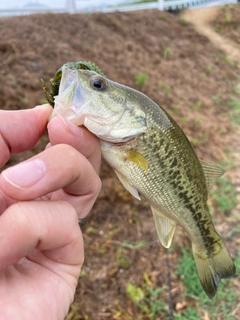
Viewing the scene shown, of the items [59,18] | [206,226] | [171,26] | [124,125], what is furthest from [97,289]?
Answer: [171,26]

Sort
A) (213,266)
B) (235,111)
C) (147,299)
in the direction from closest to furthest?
(213,266), (147,299), (235,111)

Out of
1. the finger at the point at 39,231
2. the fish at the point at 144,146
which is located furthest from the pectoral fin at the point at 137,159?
the finger at the point at 39,231

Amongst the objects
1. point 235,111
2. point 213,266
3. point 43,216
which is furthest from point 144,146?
point 235,111

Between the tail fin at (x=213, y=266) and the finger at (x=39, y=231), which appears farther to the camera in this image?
the tail fin at (x=213, y=266)

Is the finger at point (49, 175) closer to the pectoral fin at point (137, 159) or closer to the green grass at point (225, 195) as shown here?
the pectoral fin at point (137, 159)

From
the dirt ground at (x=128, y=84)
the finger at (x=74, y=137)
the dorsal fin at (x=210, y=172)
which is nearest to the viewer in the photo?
the finger at (x=74, y=137)

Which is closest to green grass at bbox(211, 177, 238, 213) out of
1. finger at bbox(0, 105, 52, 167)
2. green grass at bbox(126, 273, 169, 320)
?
green grass at bbox(126, 273, 169, 320)

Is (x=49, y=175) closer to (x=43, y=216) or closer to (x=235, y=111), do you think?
(x=43, y=216)

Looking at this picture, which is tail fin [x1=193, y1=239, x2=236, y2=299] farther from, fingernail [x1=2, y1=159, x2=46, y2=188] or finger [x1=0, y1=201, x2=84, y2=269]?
fingernail [x1=2, y1=159, x2=46, y2=188]
